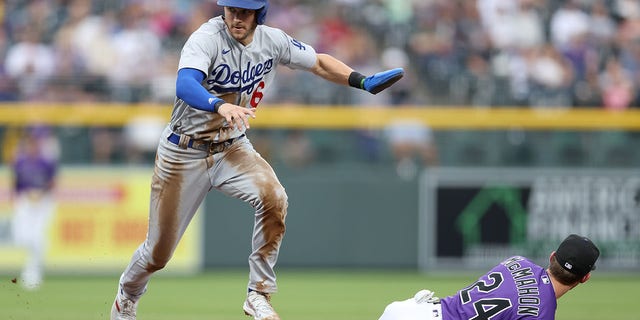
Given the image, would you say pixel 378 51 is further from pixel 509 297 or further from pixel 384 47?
pixel 509 297

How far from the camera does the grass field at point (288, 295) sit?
1209cm

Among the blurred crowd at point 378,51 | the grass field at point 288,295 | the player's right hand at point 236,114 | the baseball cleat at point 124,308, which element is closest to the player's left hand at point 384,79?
the player's right hand at point 236,114

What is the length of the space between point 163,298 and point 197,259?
9.72 feet

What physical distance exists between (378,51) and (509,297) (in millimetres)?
10990

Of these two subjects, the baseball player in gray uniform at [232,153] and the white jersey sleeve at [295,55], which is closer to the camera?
the baseball player in gray uniform at [232,153]

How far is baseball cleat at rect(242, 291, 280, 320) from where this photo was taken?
8211mm

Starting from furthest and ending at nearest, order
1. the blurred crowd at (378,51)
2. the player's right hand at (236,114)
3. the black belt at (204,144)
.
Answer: the blurred crowd at (378,51) < the black belt at (204,144) < the player's right hand at (236,114)

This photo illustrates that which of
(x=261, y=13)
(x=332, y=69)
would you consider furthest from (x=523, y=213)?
(x=261, y=13)

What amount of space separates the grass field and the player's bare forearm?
11.8 feet

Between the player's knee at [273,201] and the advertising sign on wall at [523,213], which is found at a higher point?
the player's knee at [273,201]

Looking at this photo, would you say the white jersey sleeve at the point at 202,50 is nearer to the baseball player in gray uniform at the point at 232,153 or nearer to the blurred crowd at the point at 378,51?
the baseball player in gray uniform at the point at 232,153

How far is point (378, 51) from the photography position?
59.2 feet

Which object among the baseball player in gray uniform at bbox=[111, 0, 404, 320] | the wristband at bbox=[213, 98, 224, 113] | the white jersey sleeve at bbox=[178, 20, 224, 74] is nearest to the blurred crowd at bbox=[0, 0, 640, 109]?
the baseball player in gray uniform at bbox=[111, 0, 404, 320]

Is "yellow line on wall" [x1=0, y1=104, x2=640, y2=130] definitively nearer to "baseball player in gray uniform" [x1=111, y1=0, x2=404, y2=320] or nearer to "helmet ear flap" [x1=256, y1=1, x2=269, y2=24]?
"baseball player in gray uniform" [x1=111, y1=0, x2=404, y2=320]
